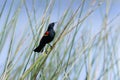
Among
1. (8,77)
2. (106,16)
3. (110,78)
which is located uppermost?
(8,77)

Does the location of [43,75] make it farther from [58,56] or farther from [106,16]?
[106,16]

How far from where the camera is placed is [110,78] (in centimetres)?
86

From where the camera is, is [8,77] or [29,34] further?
[29,34]

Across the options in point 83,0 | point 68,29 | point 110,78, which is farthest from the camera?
point 110,78

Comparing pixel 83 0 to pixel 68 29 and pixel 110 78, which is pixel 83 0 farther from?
pixel 110 78

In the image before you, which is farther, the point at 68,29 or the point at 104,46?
the point at 104,46

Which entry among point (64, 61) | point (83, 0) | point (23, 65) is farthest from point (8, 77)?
point (83, 0)

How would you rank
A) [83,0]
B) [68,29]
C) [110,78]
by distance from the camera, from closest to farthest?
[68,29] → [83,0] → [110,78]

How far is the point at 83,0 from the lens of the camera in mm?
760

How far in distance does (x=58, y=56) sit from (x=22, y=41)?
0.13 m

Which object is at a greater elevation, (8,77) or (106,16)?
(8,77)

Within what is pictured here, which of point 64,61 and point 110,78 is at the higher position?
point 64,61

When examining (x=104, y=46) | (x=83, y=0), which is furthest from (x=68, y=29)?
(x=104, y=46)

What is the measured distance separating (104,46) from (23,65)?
286 mm
